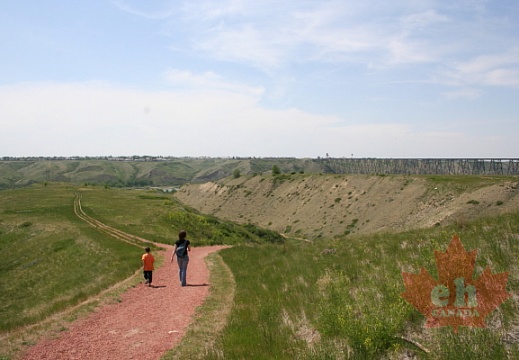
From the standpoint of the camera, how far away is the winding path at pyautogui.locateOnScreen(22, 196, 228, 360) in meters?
9.73

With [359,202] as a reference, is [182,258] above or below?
above

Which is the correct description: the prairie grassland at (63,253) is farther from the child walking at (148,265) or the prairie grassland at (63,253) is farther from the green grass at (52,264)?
the child walking at (148,265)

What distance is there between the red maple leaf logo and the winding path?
6.31 meters

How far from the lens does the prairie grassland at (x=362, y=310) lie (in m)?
6.91

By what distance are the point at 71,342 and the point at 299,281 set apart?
307 inches

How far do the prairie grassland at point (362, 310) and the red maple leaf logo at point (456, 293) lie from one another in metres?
0.20

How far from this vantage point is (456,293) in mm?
8188

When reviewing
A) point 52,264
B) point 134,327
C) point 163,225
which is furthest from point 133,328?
point 163,225

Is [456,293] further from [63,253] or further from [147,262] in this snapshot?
[63,253]

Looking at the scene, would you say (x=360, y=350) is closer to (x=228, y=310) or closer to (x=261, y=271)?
A: (x=228, y=310)

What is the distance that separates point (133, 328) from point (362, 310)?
6.98m

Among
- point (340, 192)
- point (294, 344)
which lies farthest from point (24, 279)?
point (340, 192)

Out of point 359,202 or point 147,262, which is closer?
point 147,262

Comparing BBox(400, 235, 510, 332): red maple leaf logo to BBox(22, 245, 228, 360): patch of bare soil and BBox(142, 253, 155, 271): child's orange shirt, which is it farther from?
BBox(142, 253, 155, 271): child's orange shirt
